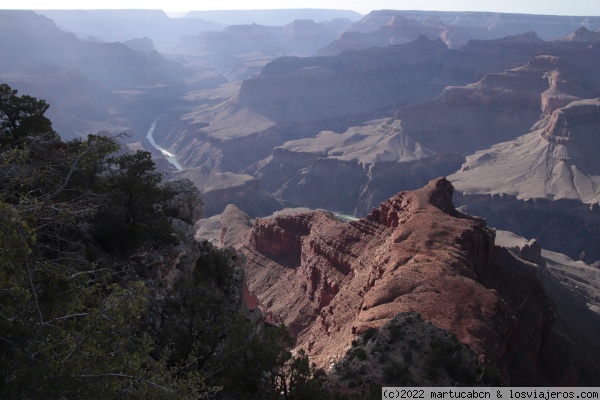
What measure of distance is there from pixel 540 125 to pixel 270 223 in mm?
135891

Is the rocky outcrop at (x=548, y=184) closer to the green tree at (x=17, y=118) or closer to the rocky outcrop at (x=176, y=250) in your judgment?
the rocky outcrop at (x=176, y=250)

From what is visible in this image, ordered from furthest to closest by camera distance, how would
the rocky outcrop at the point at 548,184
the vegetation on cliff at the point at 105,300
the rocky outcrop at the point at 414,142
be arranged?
the rocky outcrop at the point at 414,142 < the rocky outcrop at the point at 548,184 < the vegetation on cliff at the point at 105,300

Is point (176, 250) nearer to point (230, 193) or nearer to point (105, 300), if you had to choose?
point (105, 300)

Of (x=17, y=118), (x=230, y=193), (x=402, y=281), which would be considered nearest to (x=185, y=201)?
(x=17, y=118)

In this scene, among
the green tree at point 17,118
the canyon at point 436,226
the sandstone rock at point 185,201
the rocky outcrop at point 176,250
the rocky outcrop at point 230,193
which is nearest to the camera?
the rocky outcrop at point 176,250

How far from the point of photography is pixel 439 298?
28562mm

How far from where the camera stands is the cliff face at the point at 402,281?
1096 inches

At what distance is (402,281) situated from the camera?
3116cm

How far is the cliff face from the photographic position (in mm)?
27828

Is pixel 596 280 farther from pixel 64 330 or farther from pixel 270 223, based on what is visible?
pixel 64 330

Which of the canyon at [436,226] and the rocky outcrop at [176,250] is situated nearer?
the rocky outcrop at [176,250]

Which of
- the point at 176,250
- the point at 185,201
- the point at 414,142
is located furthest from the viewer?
the point at 414,142

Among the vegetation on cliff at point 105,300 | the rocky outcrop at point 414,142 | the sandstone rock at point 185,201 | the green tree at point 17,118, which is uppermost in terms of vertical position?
the green tree at point 17,118

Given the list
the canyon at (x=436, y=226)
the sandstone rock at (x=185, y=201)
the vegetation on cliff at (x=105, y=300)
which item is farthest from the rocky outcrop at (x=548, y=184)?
the vegetation on cliff at (x=105, y=300)
